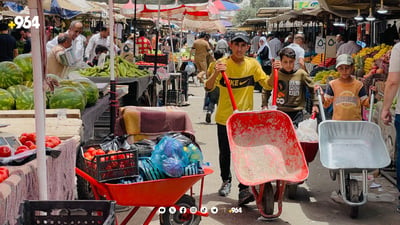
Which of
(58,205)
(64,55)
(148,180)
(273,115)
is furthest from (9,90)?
Answer: (58,205)

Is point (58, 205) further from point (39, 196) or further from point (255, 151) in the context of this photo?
point (255, 151)

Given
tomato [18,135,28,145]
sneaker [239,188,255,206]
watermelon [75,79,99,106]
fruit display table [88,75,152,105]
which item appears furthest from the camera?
fruit display table [88,75,152,105]

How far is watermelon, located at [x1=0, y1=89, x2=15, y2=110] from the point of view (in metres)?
6.10

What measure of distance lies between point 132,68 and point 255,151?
218 inches

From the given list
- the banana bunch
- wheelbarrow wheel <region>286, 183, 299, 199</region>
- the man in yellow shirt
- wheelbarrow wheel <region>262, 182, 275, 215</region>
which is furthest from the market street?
the banana bunch

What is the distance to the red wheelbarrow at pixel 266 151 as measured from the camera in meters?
5.98

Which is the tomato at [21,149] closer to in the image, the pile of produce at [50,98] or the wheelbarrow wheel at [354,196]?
the pile of produce at [50,98]

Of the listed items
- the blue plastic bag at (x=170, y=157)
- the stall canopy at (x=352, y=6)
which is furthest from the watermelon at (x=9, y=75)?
the stall canopy at (x=352, y=6)

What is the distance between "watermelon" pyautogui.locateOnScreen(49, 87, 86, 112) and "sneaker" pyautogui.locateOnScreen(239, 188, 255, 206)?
6.97 ft

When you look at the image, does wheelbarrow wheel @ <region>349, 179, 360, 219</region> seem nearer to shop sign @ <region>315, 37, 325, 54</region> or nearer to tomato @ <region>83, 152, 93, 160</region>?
tomato @ <region>83, 152, 93, 160</region>

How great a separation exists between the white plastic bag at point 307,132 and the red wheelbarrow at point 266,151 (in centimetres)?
48

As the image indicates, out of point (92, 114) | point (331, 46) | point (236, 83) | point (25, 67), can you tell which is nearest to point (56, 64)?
point (25, 67)

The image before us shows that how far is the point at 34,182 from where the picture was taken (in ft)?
12.0

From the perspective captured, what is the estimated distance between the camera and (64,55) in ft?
27.3
